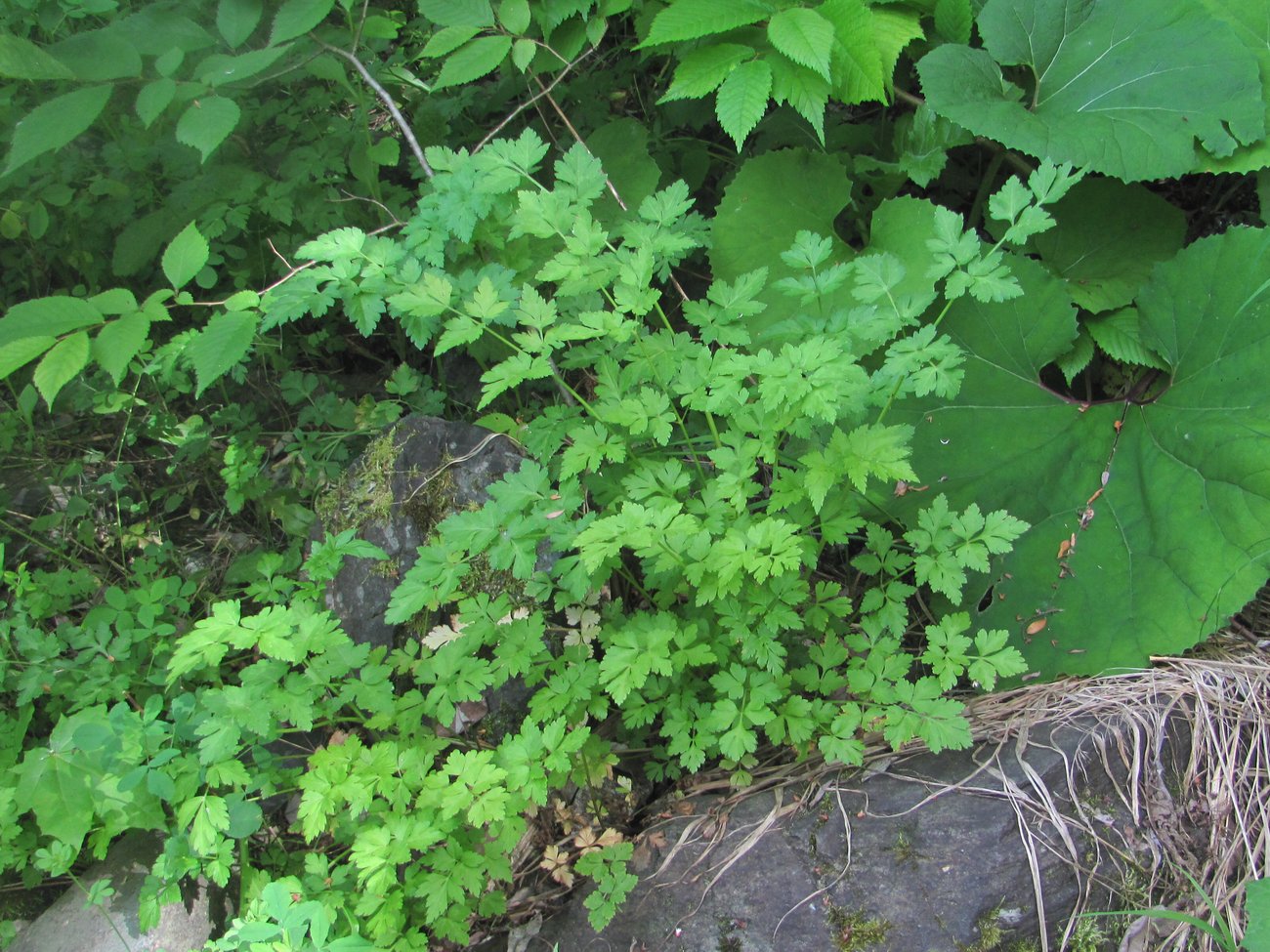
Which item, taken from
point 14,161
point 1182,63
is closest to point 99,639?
point 14,161

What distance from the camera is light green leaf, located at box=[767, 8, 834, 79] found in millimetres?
1813

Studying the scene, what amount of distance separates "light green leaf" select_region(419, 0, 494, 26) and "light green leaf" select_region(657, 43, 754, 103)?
512 millimetres

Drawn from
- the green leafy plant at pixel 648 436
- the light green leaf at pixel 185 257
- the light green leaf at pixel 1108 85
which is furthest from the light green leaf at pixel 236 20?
the light green leaf at pixel 1108 85

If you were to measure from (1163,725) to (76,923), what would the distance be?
8.07ft

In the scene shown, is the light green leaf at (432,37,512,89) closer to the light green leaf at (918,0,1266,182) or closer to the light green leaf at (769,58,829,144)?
the light green leaf at (769,58,829,144)

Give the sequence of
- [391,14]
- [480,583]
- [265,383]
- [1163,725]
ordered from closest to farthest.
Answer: [1163,725], [480,583], [391,14], [265,383]

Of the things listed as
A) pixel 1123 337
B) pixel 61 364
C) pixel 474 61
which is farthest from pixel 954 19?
pixel 61 364

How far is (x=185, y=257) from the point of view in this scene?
1.96m

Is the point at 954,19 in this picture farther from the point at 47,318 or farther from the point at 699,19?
the point at 47,318

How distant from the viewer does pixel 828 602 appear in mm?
1848

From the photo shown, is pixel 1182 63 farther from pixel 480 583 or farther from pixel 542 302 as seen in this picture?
pixel 480 583

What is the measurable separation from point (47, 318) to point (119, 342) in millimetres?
162

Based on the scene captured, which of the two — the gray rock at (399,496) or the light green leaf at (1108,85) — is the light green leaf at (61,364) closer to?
the gray rock at (399,496)

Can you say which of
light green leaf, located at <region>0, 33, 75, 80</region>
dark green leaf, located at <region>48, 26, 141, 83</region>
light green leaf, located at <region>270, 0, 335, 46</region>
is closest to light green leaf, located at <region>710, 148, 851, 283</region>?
light green leaf, located at <region>270, 0, 335, 46</region>
